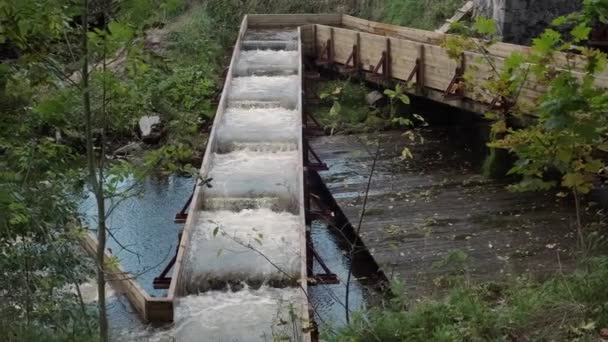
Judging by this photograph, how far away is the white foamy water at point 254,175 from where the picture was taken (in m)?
8.98

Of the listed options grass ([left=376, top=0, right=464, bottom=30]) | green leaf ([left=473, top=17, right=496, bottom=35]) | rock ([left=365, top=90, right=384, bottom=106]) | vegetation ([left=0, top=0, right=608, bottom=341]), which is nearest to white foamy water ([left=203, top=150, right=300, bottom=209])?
vegetation ([left=0, top=0, right=608, bottom=341])


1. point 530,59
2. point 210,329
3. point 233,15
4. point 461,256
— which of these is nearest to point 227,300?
point 210,329

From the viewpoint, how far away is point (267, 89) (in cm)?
1325

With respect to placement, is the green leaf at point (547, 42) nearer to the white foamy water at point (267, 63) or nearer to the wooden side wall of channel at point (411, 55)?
the wooden side wall of channel at point (411, 55)

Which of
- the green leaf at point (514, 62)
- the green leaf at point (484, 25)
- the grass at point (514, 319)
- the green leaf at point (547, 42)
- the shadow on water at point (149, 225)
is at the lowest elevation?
the shadow on water at point (149, 225)

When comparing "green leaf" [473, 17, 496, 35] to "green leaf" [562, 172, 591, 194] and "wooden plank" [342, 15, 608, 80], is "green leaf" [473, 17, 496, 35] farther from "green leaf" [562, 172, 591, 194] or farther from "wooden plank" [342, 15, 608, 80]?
"wooden plank" [342, 15, 608, 80]

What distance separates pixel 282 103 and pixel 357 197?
344 centimetres

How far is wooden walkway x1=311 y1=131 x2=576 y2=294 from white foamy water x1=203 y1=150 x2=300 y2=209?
84 cm

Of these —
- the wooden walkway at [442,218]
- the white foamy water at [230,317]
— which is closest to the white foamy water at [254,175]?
the wooden walkway at [442,218]

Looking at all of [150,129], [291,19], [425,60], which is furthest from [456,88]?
[291,19]

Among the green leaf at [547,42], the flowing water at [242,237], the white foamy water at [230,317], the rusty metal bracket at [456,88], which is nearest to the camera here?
the green leaf at [547,42]

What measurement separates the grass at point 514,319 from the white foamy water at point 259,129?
629cm

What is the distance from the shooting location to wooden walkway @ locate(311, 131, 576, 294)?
739cm

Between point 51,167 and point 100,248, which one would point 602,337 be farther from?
point 51,167
